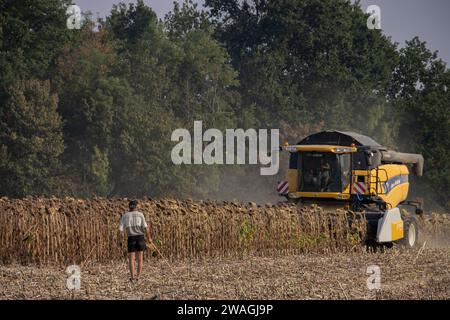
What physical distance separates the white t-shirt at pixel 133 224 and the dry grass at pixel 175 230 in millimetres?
3024

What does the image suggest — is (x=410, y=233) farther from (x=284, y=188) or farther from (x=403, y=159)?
(x=284, y=188)

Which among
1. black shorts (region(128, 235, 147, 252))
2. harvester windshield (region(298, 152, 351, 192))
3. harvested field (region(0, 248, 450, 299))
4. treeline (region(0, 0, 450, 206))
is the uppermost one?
treeline (region(0, 0, 450, 206))

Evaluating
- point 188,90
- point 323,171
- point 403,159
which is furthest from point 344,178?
point 188,90

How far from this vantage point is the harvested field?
642 inches

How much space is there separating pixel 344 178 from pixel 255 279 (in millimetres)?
8706

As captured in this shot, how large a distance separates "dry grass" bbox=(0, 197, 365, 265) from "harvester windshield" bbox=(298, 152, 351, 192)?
115cm

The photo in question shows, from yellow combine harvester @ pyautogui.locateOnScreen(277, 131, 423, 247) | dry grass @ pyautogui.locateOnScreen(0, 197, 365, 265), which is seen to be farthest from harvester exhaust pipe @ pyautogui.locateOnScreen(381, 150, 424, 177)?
dry grass @ pyautogui.locateOnScreen(0, 197, 365, 265)

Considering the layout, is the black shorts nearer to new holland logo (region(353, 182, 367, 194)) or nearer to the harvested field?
the harvested field

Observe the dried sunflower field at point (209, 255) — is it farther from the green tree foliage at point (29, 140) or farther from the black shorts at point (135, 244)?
the green tree foliage at point (29, 140)

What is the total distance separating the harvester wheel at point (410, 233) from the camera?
2642 centimetres

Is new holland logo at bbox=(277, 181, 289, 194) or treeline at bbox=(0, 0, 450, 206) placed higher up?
treeline at bbox=(0, 0, 450, 206)

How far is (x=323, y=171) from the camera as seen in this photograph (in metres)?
27.2

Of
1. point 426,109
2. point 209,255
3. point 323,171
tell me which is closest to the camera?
point 209,255
